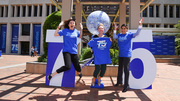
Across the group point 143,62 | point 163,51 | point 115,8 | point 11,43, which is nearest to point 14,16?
point 11,43

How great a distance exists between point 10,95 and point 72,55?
177cm

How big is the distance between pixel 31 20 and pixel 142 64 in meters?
29.4

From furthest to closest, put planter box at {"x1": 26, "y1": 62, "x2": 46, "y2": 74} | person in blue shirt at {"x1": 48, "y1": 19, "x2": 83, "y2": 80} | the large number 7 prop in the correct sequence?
planter box at {"x1": 26, "y1": 62, "x2": 46, "y2": 74}
the large number 7 prop
person in blue shirt at {"x1": 48, "y1": 19, "x2": 83, "y2": 80}

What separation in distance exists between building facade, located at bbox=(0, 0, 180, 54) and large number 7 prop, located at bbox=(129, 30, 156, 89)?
26.5m

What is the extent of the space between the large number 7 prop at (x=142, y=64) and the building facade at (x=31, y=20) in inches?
1043

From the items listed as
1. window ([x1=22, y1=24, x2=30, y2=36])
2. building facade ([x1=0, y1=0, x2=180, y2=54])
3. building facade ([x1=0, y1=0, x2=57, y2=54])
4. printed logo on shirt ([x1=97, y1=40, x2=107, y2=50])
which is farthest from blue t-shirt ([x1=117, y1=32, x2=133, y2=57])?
window ([x1=22, y1=24, x2=30, y2=36])

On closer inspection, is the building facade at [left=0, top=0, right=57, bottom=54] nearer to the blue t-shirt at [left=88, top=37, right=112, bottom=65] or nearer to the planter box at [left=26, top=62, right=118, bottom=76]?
the planter box at [left=26, top=62, right=118, bottom=76]

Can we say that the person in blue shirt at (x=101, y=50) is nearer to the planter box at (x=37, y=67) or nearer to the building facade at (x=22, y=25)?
the planter box at (x=37, y=67)

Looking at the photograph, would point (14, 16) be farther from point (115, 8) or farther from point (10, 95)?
point (10, 95)

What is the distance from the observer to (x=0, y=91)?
3354 millimetres

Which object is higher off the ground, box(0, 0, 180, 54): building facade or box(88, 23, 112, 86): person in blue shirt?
box(0, 0, 180, 54): building facade

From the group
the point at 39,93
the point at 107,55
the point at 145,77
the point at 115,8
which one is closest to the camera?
the point at 39,93

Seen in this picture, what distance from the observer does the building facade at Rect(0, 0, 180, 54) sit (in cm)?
2780

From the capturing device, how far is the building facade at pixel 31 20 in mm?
27797
